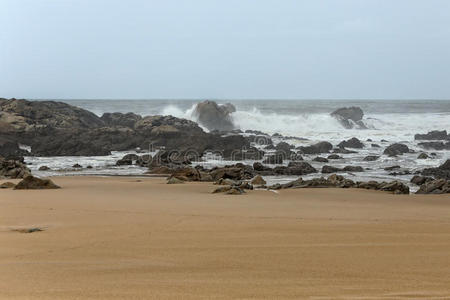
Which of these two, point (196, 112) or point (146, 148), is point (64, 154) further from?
point (196, 112)

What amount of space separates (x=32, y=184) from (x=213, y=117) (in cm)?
2990

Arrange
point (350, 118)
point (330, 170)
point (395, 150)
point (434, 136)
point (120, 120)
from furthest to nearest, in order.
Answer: point (350, 118)
point (120, 120)
point (434, 136)
point (395, 150)
point (330, 170)

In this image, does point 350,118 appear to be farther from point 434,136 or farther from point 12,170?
point 12,170

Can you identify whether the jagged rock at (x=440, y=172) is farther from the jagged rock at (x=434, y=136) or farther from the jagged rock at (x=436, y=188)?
the jagged rock at (x=434, y=136)

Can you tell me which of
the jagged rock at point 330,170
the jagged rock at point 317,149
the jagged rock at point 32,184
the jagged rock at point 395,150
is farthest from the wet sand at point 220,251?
the jagged rock at point 317,149

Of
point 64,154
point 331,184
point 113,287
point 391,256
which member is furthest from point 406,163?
point 113,287

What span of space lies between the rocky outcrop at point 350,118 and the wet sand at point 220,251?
36.0 metres

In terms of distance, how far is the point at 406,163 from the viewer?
19047 mm

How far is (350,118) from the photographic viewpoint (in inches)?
1777

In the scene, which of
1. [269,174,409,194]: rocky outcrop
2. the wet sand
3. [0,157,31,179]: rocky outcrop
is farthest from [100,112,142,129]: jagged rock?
the wet sand

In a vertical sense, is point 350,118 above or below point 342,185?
above

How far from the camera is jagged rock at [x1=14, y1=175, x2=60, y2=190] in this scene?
9961mm

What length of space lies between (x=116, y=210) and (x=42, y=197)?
89.4 inches

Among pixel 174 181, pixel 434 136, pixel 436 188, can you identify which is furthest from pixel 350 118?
pixel 174 181
